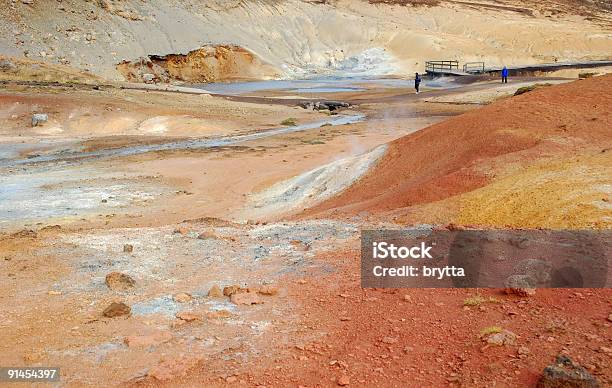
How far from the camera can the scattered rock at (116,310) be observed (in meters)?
6.92

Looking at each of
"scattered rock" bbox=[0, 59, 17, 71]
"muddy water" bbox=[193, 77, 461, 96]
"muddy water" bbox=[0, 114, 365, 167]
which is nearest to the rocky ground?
"muddy water" bbox=[0, 114, 365, 167]

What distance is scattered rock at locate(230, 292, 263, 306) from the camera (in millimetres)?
7152

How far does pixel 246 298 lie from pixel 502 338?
299cm

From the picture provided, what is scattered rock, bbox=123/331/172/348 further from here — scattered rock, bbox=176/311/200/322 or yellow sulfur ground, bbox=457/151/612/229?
yellow sulfur ground, bbox=457/151/612/229

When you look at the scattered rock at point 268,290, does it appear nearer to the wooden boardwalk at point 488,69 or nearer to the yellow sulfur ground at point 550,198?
Result: the yellow sulfur ground at point 550,198

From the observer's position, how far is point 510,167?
11727mm

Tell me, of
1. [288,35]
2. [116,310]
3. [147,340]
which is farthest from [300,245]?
[288,35]

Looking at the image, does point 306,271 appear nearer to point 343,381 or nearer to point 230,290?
point 230,290

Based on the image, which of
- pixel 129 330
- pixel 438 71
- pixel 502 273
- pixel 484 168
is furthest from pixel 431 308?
pixel 438 71

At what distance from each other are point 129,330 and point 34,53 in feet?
166

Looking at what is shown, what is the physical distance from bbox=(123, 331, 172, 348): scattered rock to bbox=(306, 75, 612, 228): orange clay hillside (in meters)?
5.07

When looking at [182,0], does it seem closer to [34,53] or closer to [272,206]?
[34,53]

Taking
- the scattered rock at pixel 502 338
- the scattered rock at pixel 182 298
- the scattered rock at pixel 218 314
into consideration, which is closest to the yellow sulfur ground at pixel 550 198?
the scattered rock at pixel 502 338

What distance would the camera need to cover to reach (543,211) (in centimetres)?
923
